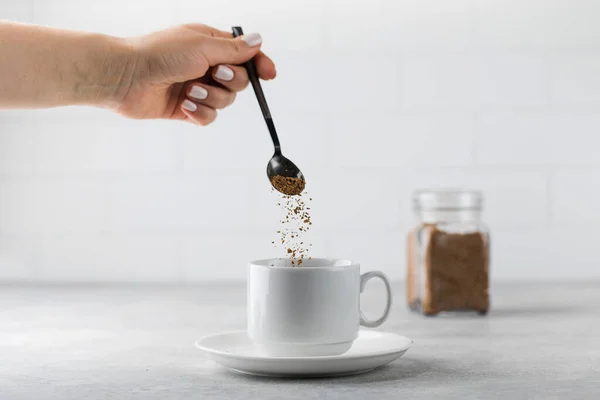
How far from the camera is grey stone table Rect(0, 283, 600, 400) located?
755mm

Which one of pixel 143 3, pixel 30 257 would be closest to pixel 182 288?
pixel 30 257

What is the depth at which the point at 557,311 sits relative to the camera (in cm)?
133

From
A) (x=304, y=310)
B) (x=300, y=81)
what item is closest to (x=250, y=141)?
(x=300, y=81)

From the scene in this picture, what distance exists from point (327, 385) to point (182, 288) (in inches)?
39.8

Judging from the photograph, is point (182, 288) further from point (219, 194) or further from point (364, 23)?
point (364, 23)

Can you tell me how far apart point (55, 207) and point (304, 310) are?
1188mm

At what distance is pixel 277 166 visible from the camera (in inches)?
46.9

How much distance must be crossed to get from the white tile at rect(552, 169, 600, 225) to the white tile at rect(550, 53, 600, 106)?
16 centimetres

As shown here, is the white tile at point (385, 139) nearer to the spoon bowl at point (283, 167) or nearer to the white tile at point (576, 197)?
the white tile at point (576, 197)

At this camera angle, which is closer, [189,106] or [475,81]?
[189,106]

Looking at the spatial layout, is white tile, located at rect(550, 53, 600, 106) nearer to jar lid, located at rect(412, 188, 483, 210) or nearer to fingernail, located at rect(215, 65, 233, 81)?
jar lid, located at rect(412, 188, 483, 210)

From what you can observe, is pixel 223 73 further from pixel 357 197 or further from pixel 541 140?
pixel 541 140

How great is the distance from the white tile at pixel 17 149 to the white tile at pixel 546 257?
3.49ft

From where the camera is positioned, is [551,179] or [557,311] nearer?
[557,311]
